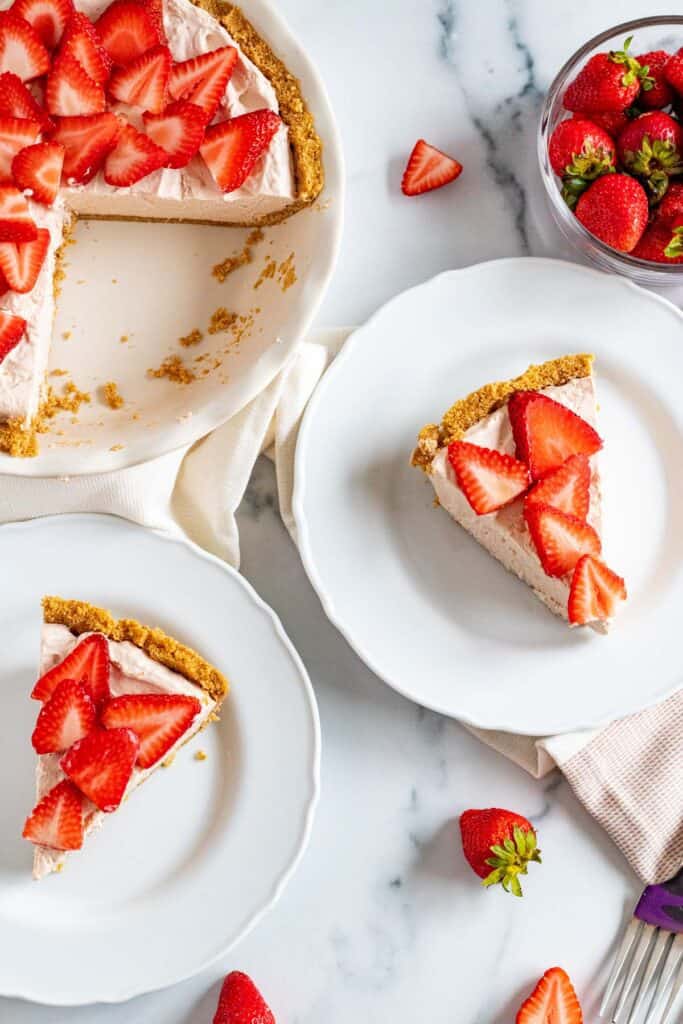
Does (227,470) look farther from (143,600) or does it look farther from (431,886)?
(431,886)

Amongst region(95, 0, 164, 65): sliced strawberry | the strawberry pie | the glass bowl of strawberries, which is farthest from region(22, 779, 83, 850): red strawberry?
the glass bowl of strawberries

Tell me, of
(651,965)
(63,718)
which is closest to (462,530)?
(63,718)

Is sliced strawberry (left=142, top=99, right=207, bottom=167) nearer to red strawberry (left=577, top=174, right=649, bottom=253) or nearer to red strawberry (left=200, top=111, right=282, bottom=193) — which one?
red strawberry (left=200, top=111, right=282, bottom=193)

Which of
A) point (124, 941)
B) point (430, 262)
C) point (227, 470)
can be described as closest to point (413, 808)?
point (124, 941)

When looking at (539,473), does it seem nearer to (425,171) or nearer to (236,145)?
(425,171)

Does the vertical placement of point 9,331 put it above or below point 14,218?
below

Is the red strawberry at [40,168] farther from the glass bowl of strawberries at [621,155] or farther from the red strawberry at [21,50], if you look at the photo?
the glass bowl of strawberries at [621,155]
